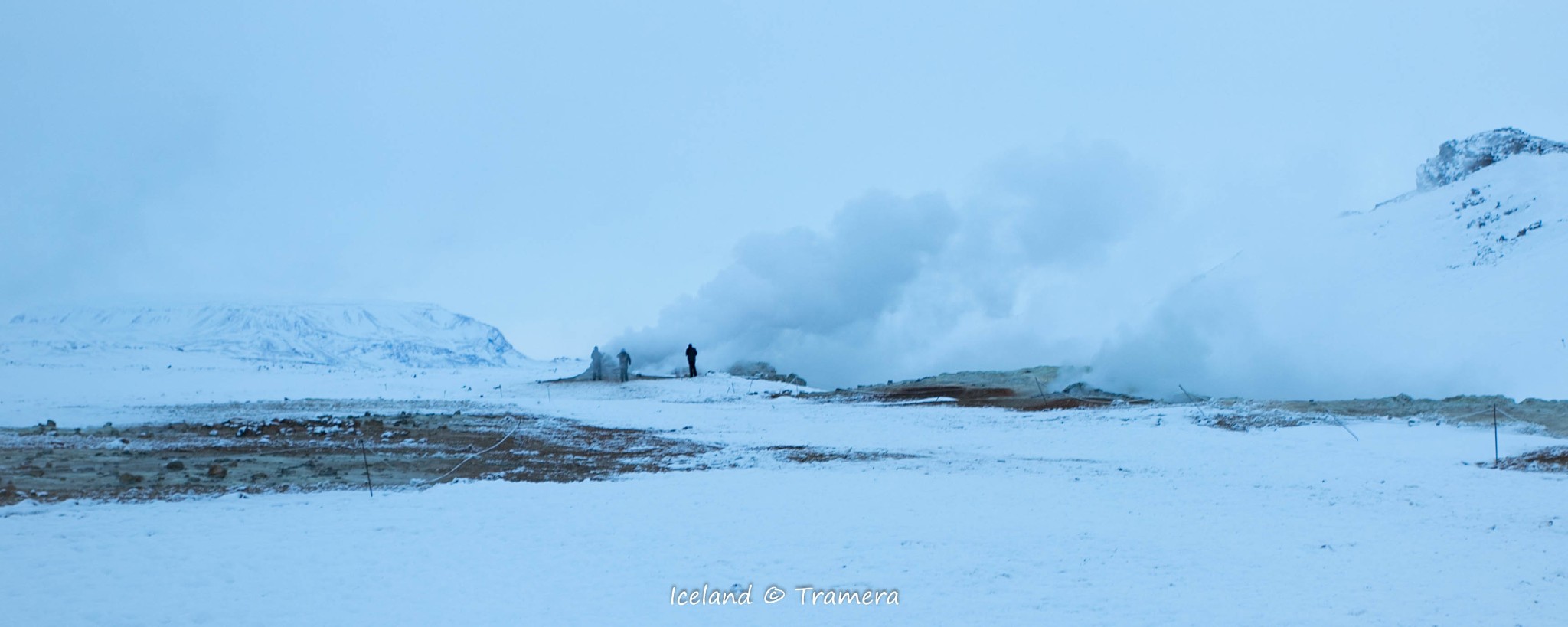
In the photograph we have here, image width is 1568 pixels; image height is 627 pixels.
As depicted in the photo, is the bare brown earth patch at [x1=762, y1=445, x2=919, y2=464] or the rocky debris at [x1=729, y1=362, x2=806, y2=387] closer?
the bare brown earth patch at [x1=762, y1=445, x2=919, y2=464]

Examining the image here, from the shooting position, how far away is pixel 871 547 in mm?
10984

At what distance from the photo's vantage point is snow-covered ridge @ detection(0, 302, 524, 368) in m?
76.9

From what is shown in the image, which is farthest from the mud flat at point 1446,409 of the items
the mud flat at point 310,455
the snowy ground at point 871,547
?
the mud flat at point 310,455

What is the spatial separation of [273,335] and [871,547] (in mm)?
92556

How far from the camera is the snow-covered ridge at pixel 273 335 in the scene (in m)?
76.9

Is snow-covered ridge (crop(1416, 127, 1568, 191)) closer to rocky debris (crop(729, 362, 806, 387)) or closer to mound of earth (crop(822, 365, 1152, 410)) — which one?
mound of earth (crop(822, 365, 1152, 410))

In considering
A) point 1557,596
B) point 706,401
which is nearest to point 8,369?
point 706,401

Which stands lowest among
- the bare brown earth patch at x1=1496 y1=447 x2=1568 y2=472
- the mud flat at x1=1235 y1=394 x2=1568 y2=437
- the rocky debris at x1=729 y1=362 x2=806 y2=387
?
the bare brown earth patch at x1=1496 y1=447 x2=1568 y2=472

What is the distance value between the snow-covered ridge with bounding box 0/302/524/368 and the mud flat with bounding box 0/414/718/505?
4903 centimetres

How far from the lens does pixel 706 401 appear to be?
34094 mm

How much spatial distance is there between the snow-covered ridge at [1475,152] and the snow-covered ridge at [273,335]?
68.9 m

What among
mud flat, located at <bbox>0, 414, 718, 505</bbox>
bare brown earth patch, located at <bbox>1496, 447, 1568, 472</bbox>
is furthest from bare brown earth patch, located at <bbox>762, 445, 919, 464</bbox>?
bare brown earth patch, located at <bbox>1496, 447, 1568, 472</bbox>

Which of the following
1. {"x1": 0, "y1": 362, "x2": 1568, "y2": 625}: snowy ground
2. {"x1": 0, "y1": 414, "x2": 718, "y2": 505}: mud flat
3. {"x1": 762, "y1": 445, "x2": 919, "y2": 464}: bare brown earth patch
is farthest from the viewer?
{"x1": 762, "y1": 445, "x2": 919, "y2": 464}: bare brown earth patch

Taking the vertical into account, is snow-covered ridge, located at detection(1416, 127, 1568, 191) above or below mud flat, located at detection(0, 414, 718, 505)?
above
